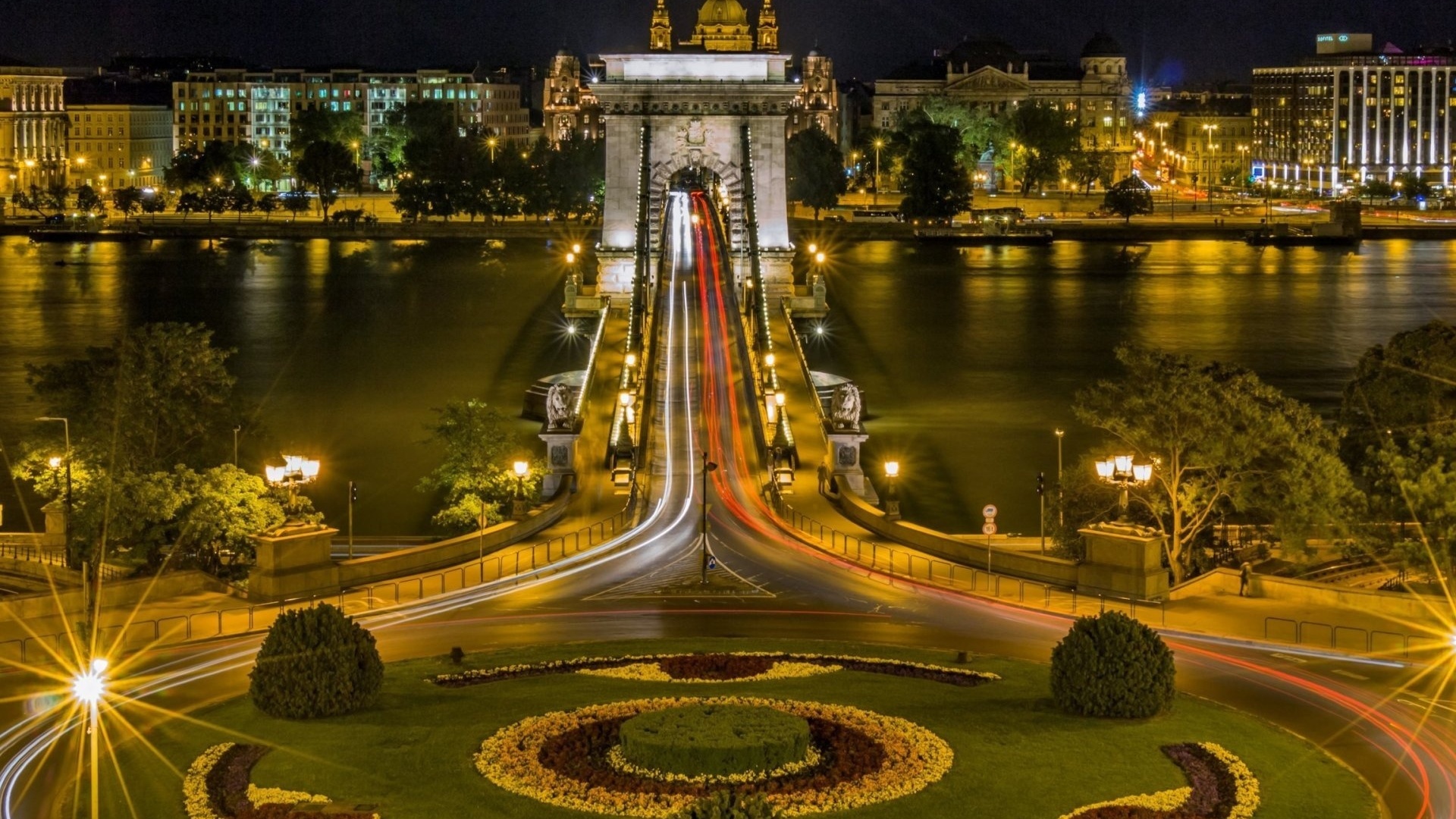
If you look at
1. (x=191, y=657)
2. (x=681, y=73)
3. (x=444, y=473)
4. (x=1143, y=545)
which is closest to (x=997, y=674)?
(x=1143, y=545)

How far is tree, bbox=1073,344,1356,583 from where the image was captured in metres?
Answer: 45.6

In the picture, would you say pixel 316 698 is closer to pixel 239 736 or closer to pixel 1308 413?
pixel 239 736

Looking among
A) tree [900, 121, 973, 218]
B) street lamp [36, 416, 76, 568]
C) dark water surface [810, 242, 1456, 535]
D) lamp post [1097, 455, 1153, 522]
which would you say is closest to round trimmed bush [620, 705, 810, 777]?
lamp post [1097, 455, 1153, 522]

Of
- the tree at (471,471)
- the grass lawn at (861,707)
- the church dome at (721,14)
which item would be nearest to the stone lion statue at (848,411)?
the tree at (471,471)

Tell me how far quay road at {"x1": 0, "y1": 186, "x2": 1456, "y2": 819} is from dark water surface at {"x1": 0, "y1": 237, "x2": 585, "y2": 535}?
1631 cm

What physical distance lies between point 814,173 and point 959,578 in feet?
502

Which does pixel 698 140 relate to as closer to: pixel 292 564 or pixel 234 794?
pixel 292 564

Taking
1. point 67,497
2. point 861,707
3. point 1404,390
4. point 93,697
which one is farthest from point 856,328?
point 93,697

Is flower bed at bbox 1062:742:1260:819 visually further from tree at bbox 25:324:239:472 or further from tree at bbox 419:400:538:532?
tree at bbox 419:400:538:532

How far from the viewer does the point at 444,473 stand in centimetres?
6112

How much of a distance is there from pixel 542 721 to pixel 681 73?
95.4m

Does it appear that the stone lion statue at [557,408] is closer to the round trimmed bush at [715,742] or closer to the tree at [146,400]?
the tree at [146,400]

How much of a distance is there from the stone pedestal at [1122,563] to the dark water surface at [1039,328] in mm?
24146

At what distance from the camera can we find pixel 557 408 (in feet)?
199
